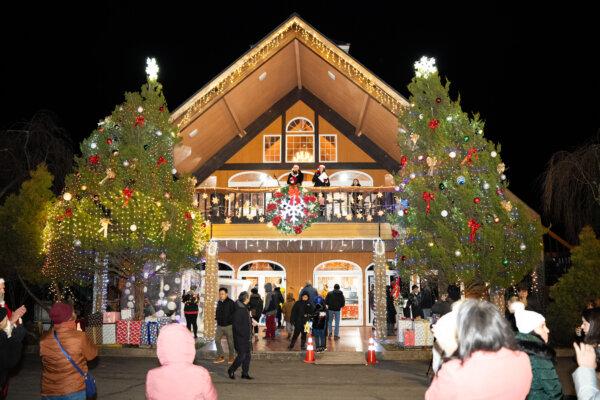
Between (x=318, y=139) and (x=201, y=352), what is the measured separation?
413 inches

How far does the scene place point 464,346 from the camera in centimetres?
286

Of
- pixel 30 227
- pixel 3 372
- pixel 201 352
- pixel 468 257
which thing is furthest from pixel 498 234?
pixel 30 227

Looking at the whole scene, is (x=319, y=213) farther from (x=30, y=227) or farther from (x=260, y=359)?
(x=30, y=227)

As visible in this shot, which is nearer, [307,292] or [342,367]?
[342,367]

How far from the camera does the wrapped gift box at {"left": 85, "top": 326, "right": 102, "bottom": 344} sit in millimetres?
15453

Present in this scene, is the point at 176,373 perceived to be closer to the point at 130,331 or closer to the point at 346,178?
the point at 130,331

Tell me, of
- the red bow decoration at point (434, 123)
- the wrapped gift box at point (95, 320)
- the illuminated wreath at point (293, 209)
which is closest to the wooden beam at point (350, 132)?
the illuminated wreath at point (293, 209)

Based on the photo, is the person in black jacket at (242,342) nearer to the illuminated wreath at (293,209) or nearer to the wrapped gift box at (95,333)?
the wrapped gift box at (95,333)

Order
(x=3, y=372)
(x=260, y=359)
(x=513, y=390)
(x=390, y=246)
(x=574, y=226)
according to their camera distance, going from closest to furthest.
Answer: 1. (x=513, y=390)
2. (x=3, y=372)
3. (x=260, y=359)
4. (x=574, y=226)
5. (x=390, y=246)

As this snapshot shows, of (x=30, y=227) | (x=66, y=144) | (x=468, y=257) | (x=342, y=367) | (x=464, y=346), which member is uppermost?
(x=66, y=144)

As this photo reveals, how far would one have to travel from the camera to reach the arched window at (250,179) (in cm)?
2250

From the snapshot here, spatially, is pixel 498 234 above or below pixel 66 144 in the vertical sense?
below

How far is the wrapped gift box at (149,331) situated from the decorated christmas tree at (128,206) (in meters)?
0.94

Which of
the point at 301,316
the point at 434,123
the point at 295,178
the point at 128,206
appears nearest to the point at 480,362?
the point at 301,316
